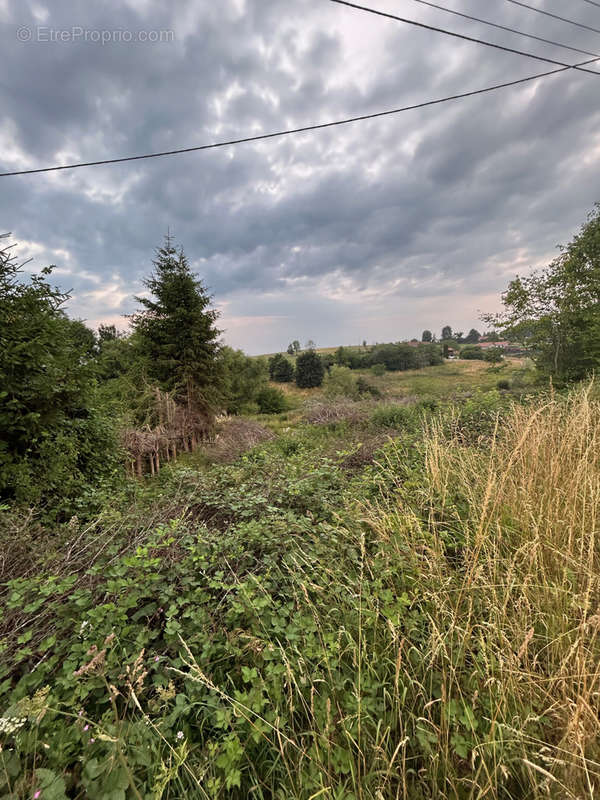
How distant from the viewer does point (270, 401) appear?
A: 87.2ft

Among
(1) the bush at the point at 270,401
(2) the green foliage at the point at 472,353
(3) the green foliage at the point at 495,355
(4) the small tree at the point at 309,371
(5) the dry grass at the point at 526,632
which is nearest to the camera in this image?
(5) the dry grass at the point at 526,632

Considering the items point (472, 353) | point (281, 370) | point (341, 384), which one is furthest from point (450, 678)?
point (472, 353)

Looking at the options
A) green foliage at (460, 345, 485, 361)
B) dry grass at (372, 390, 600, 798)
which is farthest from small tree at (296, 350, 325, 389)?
dry grass at (372, 390, 600, 798)

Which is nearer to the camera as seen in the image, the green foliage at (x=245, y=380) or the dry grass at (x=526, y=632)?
the dry grass at (x=526, y=632)

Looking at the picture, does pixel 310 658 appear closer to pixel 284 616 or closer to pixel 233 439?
pixel 284 616

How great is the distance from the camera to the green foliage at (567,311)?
38.1 ft

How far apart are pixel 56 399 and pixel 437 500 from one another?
4.93 meters

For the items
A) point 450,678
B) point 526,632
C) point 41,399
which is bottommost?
point 450,678

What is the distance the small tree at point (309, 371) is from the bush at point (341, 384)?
10957 millimetres

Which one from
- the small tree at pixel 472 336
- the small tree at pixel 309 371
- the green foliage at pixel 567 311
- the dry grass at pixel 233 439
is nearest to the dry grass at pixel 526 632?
the dry grass at pixel 233 439

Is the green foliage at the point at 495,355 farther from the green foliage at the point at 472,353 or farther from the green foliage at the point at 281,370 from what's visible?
the green foliage at the point at 472,353

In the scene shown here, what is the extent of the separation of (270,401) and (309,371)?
11911 millimetres

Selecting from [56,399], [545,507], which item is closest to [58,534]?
[56,399]

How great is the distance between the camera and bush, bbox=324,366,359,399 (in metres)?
21.9
